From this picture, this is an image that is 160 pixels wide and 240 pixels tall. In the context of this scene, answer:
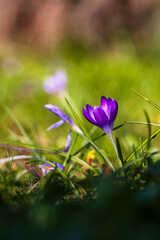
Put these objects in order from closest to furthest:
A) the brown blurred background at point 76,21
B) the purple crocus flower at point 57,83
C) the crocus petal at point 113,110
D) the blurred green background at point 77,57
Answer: the crocus petal at point 113,110, the purple crocus flower at point 57,83, the blurred green background at point 77,57, the brown blurred background at point 76,21

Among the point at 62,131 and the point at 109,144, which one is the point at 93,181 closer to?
the point at 109,144

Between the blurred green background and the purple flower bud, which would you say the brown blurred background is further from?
the purple flower bud

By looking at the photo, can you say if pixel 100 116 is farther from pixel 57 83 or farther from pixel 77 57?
pixel 77 57

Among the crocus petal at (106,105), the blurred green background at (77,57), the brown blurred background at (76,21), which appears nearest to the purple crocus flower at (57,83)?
the blurred green background at (77,57)

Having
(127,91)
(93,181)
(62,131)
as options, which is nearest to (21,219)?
(93,181)

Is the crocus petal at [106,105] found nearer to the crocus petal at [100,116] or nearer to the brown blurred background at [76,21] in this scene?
the crocus petal at [100,116]

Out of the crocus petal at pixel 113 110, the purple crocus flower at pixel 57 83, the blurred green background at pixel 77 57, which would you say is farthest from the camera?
the blurred green background at pixel 77 57
